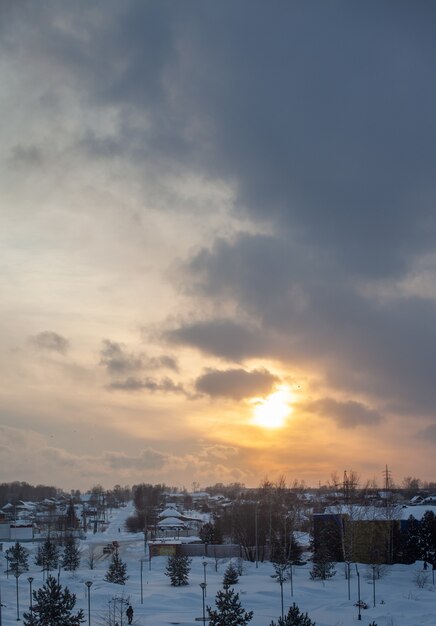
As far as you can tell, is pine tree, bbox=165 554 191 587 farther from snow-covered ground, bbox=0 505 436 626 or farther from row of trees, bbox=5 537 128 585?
row of trees, bbox=5 537 128 585

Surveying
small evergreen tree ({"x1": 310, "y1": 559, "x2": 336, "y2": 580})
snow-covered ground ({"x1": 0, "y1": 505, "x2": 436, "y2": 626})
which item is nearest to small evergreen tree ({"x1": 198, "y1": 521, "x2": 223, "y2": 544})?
snow-covered ground ({"x1": 0, "y1": 505, "x2": 436, "y2": 626})

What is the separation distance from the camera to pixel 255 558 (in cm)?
8606

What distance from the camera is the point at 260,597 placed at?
55031mm

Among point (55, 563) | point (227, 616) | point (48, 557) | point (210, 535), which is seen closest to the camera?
point (227, 616)

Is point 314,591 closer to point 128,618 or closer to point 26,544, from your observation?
point 128,618

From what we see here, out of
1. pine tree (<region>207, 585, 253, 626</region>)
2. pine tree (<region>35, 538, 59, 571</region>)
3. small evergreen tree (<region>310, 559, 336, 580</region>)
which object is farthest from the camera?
pine tree (<region>35, 538, 59, 571</region>)

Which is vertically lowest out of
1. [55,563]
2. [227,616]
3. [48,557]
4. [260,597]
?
[55,563]

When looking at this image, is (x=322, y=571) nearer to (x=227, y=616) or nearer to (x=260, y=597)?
(x=260, y=597)

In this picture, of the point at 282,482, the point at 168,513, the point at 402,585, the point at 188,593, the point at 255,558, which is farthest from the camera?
the point at 168,513

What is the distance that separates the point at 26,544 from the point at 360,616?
77514 mm

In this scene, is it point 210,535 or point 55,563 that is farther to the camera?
point 210,535

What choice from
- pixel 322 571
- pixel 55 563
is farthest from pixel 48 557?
pixel 322 571

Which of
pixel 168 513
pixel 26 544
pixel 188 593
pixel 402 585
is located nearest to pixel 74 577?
pixel 188 593

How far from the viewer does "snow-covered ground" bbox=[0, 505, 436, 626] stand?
47531 mm
